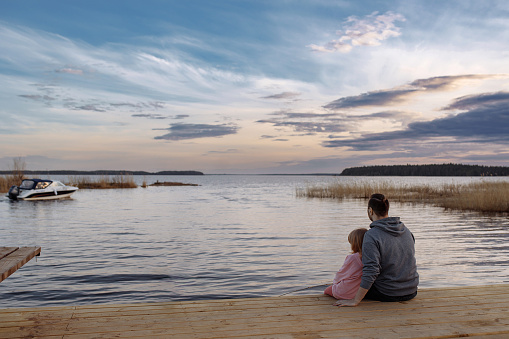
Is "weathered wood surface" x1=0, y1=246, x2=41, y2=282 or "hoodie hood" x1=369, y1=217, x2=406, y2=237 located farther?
"hoodie hood" x1=369, y1=217, x2=406, y2=237

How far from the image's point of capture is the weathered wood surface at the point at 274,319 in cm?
400

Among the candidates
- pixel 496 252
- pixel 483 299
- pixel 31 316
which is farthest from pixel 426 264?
pixel 31 316

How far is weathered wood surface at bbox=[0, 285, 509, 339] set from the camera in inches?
157

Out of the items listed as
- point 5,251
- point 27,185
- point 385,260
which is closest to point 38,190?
point 27,185

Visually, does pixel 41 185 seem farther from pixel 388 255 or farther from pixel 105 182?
pixel 388 255

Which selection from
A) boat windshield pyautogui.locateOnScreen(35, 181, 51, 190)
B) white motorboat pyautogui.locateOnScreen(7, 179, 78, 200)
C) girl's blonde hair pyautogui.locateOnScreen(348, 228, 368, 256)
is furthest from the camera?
boat windshield pyautogui.locateOnScreen(35, 181, 51, 190)

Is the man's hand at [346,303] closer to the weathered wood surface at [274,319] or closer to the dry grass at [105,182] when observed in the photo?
the weathered wood surface at [274,319]

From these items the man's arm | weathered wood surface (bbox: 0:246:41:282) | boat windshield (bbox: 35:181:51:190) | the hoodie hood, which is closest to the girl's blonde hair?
the hoodie hood

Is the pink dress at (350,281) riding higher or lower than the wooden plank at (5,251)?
lower

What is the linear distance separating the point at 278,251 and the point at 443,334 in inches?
338

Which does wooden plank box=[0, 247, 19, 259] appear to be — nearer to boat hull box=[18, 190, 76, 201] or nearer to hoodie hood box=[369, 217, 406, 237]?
hoodie hood box=[369, 217, 406, 237]

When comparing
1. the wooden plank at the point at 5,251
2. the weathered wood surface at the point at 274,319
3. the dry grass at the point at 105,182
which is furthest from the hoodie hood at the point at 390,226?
the dry grass at the point at 105,182

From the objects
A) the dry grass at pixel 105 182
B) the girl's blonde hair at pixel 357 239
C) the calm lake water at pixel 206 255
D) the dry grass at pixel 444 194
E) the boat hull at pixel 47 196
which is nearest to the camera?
the girl's blonde hair at pixel 357 239

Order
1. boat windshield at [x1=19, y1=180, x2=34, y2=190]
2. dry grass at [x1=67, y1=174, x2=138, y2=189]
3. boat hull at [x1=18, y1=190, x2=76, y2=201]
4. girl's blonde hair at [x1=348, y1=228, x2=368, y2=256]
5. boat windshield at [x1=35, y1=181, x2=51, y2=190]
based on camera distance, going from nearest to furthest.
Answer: girl's blonde hair at [x1=348, y1=228, x2=368, y2=256], boat hull at [x1=18, y1=190, x2=76, y2=201], boat windshield at [x1=19, y1=180, x2=34, y2=190], boat windshield at [x1=35, y1=181, x2=51, y2=190], dry grass at [x1=67, y1=174, x2=138, y2=189]
